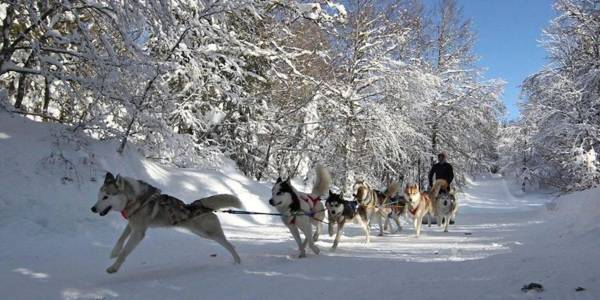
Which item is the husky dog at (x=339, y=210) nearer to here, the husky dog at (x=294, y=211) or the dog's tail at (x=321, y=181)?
the dog's tail at (x=321, y=181)

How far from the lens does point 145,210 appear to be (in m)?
5.66

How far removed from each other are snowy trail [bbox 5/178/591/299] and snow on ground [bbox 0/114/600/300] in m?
0.01

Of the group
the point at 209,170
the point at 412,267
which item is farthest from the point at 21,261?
the point at 209,170

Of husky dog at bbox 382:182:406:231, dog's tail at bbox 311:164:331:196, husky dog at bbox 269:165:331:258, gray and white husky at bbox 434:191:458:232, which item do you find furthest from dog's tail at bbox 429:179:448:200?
husky dog at bbox 269:165:331:258

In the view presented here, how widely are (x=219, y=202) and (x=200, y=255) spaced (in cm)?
133

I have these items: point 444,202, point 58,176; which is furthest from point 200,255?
point 444,202

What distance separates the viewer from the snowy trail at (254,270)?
410cm

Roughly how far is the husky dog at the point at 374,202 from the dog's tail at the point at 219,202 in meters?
3.97

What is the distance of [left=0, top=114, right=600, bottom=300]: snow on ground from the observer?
411 cm

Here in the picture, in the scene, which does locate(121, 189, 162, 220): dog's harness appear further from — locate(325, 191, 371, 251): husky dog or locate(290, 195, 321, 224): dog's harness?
locate(325, 191, 371, 251): husky dog

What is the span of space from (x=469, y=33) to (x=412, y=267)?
23672 millimetres

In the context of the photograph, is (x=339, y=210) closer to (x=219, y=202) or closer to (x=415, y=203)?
(x=219, y=202)

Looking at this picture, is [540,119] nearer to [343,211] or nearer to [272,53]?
[272,53]

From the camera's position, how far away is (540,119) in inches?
911
